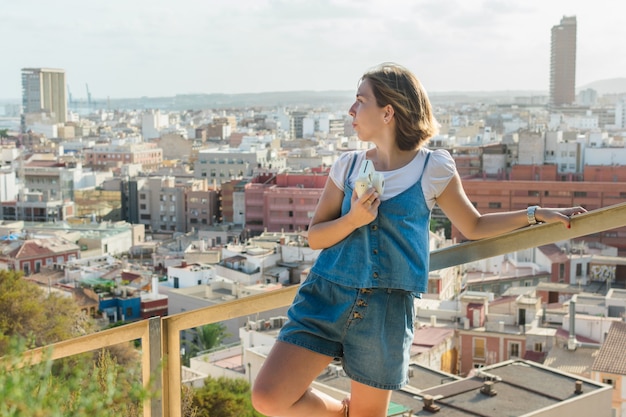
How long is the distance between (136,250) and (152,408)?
16.9m

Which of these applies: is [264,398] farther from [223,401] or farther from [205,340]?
[205,340]

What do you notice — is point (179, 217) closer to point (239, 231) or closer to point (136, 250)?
point (239, 231)

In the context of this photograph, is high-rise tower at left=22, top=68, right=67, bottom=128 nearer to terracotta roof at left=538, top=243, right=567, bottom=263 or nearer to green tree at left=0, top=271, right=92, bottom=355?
terracotta roof at left=538, top=243, right=567, bottom=263

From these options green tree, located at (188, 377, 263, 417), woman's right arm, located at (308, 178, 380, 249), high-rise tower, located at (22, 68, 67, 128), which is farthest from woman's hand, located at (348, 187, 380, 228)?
high-rise tower, located at (22, 68, 67, 128)

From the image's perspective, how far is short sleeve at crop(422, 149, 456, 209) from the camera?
3.78 feet

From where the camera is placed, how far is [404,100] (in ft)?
3.77

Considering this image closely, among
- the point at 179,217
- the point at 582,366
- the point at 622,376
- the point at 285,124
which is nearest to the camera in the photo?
the point at 622,376

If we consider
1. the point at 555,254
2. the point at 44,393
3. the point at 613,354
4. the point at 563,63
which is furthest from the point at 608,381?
the point at 563,63

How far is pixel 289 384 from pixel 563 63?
81.3 meters

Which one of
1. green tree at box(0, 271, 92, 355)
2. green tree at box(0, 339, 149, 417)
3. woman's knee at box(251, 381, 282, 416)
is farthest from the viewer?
green tree at box(0, 271, 92, 355)

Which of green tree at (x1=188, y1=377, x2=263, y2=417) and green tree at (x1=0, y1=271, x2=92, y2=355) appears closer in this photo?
green tree at (x1=188, y1=377, x2=263, y2=417)

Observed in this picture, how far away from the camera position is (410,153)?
3.86 feet

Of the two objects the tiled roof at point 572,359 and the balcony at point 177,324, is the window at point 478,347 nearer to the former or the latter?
the tiled roof at point 572,359

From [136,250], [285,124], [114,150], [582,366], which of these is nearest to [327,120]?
[285,124]
